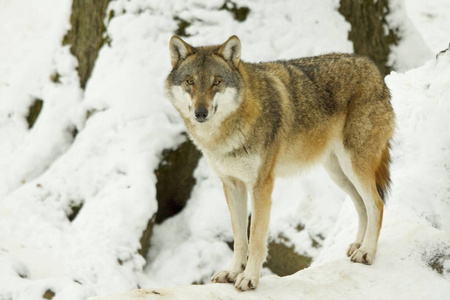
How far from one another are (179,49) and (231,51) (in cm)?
43

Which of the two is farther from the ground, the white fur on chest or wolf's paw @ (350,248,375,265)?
the white fur on chest

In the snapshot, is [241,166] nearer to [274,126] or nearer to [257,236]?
[274,126]

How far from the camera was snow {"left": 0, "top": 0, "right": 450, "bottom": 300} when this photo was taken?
187 inches

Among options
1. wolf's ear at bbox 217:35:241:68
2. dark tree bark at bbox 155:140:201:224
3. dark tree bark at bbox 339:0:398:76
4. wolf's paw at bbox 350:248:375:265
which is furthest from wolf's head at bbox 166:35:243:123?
dark tree bark at bbox 339:0:398:76

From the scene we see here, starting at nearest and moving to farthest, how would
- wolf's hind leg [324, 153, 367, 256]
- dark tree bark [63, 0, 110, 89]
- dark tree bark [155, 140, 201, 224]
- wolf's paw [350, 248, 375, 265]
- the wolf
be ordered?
the wolf
wolf's paw [350, 248, 375, 265]
wolf's hind leg [324, 153, 367, 256]
dark tree bark [155, 140, 201, 224]
dark tree bark [63, 0, 110, 89]

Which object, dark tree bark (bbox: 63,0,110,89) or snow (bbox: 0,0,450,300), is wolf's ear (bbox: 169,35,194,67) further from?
dark tree bark (bbox: 63,0,110,89)

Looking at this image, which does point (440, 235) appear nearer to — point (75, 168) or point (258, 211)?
point (258, 211)

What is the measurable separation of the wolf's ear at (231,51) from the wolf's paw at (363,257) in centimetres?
185

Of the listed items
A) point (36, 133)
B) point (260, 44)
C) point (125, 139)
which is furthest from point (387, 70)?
point (36, 133)

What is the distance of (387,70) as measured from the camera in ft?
28.7

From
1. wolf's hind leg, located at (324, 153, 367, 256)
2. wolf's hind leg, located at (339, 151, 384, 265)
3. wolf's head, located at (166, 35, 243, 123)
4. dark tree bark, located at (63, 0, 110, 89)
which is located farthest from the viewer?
dark tree bark, located at (63, 0, 110, 89)

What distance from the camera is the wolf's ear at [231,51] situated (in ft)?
15.0

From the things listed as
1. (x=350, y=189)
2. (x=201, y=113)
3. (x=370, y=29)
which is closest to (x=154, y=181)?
(x=350, y=189)

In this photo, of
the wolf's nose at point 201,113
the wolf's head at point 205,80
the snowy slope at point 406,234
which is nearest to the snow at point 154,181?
the snowy slope at point 406,234
